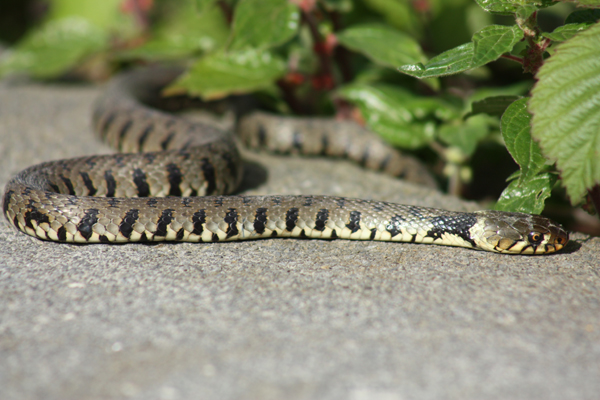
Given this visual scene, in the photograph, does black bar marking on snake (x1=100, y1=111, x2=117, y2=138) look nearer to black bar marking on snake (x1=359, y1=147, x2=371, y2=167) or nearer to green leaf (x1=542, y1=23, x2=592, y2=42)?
black bar marking on snake (x1=359, y1=147, x2=371, y2=167)

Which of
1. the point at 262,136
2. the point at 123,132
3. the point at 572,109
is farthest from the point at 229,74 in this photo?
the point at 572,109

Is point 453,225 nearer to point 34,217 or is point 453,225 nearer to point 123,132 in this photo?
point 34,217

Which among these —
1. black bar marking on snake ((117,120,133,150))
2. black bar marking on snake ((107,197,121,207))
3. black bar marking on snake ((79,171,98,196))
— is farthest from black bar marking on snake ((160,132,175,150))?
black bar marking on snake ((107,197,121,207))

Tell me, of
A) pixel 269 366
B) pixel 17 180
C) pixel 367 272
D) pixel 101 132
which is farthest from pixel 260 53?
pixel 269 366

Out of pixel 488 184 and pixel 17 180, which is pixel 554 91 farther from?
pixel 488 184

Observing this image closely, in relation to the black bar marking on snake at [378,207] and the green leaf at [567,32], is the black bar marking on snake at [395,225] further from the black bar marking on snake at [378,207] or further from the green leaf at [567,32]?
the green leaf at [567,32]

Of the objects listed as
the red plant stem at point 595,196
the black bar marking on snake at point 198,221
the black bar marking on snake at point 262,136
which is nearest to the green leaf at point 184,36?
the black bar marking on snake at point 262,136
